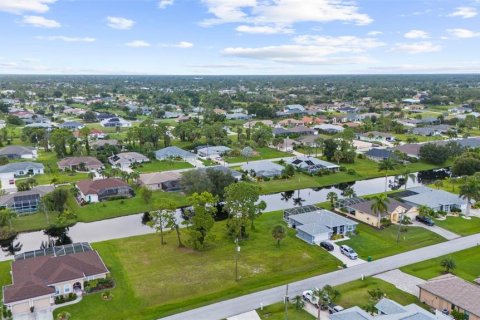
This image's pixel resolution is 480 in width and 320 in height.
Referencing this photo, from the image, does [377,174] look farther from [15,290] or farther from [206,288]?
[15,290]

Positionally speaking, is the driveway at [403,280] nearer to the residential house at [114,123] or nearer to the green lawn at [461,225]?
the green lawn at [461,225]

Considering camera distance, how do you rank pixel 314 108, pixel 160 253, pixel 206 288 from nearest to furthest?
1. pixel 206 288
2. pixel 160 253
3. pixel 314 108

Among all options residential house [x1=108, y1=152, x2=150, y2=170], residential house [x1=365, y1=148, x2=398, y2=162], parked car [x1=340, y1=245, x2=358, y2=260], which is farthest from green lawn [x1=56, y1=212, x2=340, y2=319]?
residential house [x1=365, y1=148, x2=398, y2=162]

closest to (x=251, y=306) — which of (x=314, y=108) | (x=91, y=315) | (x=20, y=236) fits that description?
(x=91, y=315)

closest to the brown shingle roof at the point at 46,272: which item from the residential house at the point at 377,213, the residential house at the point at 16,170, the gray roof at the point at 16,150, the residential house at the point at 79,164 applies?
the residential house at the point at 377,213

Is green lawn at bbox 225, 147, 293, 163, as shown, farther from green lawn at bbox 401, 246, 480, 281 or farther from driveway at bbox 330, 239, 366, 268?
green lawn at bbox 401, 246, 480, 281

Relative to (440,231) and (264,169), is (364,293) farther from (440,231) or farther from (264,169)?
(264,169)
